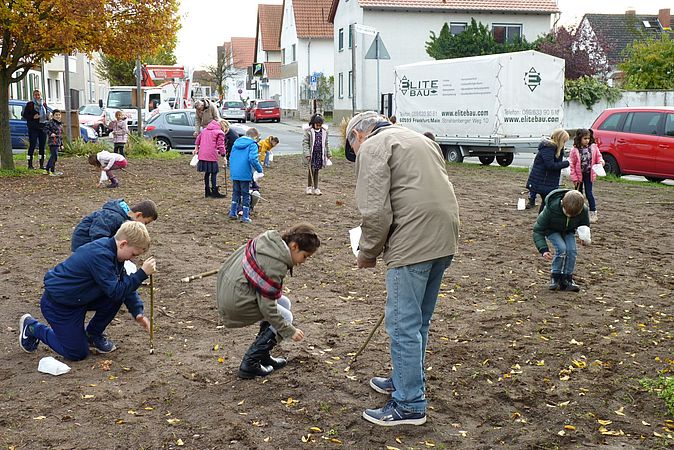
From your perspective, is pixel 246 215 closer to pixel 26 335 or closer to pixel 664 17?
pixel 26 335

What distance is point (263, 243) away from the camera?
5.16m

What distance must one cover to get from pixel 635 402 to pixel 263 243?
104 inches

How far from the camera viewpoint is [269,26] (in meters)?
80.6

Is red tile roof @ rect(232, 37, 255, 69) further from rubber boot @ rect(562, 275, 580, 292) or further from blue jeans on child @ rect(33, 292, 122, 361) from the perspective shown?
blue jeans on child @ rect(33, 292, 122, 361)

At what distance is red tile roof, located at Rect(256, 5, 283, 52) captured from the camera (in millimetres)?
79625

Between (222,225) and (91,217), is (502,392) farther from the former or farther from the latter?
(222,225)

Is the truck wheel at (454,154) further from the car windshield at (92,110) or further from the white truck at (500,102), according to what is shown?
the car windshield at (92,110)

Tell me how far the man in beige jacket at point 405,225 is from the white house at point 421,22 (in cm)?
4173

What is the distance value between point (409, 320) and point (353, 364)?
1349 mm

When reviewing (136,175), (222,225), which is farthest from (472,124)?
(222,225)

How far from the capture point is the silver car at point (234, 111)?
56094 millimetres

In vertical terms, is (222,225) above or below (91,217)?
below

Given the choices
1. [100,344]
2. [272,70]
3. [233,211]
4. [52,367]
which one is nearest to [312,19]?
[272,70]

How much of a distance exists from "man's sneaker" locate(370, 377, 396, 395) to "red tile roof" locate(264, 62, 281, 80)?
7320 centimetres
